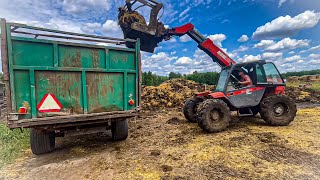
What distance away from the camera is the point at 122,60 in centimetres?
465

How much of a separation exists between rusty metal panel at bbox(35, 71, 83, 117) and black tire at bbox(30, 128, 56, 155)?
3.32 ft

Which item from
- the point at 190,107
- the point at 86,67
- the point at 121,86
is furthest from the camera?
the point at 190,107

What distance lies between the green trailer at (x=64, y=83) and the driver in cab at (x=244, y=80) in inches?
146

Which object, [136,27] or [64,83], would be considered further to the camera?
[136,27]

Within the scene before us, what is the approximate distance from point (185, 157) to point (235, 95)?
125 inches

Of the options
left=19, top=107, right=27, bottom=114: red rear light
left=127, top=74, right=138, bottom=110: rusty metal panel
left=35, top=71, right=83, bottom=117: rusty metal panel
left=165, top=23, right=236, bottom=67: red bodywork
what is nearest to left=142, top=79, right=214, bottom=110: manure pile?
left=165, top=23, right=236, bottom=67: red bodywork

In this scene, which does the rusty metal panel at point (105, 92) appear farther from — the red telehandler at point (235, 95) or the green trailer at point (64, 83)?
the red telehandler at point (235, 95)

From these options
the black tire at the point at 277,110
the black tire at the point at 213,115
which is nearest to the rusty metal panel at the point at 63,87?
the black tire at the point at 213,115

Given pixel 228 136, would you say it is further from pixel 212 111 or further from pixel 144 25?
pixel 144 25

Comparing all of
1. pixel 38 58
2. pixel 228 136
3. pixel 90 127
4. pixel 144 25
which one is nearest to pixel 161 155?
pixel 90 127

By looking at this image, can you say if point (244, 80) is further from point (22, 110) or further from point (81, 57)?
point (22, 110)

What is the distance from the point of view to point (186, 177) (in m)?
3.40

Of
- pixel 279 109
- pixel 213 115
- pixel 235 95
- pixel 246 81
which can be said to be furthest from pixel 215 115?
pixel 279 109

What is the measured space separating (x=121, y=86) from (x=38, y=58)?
5.47 ft
